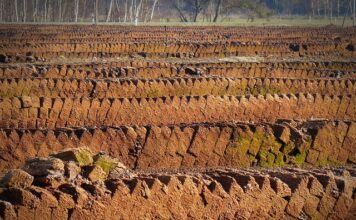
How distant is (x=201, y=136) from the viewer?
1013 cm

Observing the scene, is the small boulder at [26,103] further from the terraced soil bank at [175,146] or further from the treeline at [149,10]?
the treeline at [149,10]

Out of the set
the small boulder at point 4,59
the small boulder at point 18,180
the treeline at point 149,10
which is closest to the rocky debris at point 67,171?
the small boulder at point 18,180

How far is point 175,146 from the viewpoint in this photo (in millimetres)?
10109

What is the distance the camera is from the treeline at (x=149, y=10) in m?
63.3

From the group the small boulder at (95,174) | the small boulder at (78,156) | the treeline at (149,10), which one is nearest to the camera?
the small boulder at (95,174)

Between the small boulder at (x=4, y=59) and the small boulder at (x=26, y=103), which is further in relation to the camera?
the small boulder at (x=4, y=59)

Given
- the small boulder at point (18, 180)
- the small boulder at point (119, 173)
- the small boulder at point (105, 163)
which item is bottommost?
the small boulder at point (119, 173)

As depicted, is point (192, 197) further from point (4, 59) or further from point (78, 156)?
point (4, 59)

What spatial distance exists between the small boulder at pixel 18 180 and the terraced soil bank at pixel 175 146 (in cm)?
1

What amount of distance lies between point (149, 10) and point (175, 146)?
63625 millimetres

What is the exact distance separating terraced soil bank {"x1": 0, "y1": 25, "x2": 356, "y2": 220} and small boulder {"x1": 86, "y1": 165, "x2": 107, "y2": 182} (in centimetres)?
2

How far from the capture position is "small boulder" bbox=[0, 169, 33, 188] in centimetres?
621

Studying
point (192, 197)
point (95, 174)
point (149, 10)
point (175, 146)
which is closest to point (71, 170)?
point (95, 174)

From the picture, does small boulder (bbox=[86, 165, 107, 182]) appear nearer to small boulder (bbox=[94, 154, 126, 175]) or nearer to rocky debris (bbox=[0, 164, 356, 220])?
rocky debris (bbox=[0, 164, 356, 220])
